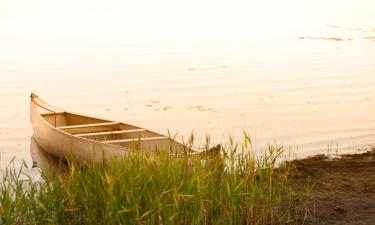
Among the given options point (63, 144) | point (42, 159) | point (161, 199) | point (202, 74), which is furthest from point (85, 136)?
point (202, 74)

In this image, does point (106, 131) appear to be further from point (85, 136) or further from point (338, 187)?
point (338, 187)

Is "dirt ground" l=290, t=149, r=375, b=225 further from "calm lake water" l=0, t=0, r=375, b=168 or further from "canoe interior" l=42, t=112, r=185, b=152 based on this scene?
"canoe interior" l=42, t=112, r=185, b=152

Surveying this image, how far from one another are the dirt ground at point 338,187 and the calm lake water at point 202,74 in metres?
1.94

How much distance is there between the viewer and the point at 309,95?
22.5 meters

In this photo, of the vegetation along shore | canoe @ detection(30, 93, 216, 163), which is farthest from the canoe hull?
the vegetation along shore

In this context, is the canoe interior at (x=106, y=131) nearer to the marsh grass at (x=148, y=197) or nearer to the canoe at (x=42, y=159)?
the canoe at (x=42, y=159)

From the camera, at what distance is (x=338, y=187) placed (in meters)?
11.4

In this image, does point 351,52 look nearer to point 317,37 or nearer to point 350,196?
point 317,37

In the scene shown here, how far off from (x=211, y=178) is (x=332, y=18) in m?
40.9

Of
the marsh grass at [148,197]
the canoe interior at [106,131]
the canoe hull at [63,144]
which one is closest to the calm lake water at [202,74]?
the canoe hull at [63,144]

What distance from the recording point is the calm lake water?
18.1 metres

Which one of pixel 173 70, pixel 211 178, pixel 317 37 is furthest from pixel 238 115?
pixel 317 37

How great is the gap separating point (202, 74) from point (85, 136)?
38.8 feet

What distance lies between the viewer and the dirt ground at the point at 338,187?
9.69 metres
